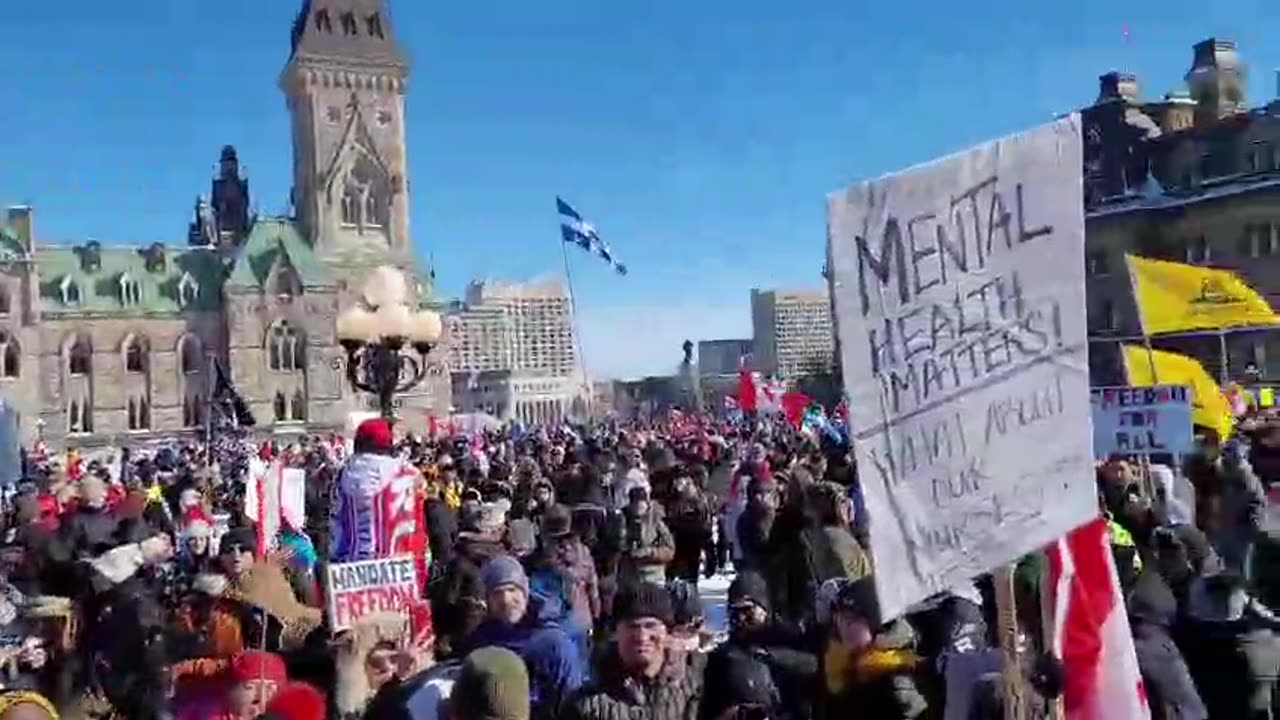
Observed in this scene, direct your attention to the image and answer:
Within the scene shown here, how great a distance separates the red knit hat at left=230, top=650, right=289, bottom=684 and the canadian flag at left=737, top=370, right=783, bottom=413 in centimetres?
2267

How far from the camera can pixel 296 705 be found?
14.5 ft

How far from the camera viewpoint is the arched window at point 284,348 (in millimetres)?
70188

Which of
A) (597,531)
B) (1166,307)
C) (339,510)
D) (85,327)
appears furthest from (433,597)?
(85,327)

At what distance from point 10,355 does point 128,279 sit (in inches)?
312

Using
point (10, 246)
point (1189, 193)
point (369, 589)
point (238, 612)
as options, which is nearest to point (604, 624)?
point (369, 589)

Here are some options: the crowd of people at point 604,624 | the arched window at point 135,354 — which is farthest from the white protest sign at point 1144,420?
the arched window at point 135,354

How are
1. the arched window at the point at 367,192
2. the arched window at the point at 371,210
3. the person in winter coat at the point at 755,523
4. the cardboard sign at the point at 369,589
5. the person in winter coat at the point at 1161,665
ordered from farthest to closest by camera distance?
the arched window at the point at 371,210 < the arched window at the point at 367,192 < the person in winter coat at the point at 755,523 < the cardboard sign at the point at 369,589 < the person in winter coat at the point at 1161,665

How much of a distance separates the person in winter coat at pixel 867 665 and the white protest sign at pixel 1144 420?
6.15 metres

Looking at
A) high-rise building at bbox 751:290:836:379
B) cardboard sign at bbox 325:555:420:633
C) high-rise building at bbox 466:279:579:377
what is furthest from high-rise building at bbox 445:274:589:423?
cardboard sign at bbox 325:555:420:633

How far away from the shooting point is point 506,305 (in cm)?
15025

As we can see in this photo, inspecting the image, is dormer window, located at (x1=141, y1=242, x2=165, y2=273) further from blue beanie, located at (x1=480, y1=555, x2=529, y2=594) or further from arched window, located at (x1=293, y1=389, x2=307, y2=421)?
blue beanie, located at (x1=480, y1=555, x2=529, y2=594)

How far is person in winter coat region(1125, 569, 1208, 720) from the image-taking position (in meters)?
5.12

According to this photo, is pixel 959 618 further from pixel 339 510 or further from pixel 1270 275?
pixel 1270 275

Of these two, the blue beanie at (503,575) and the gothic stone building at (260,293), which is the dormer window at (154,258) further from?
the blue beanie at (503,575)
